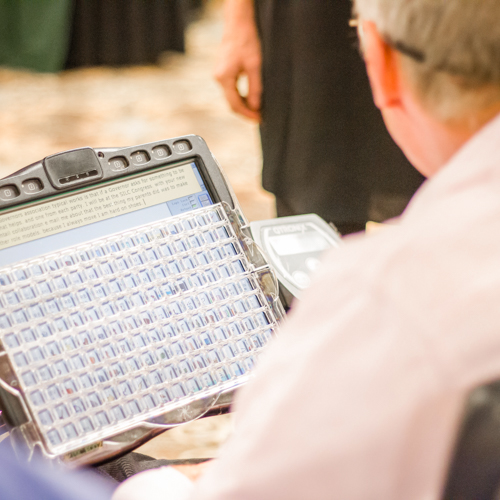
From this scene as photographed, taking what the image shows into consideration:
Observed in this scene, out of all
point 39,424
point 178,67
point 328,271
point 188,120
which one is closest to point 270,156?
point 39,424

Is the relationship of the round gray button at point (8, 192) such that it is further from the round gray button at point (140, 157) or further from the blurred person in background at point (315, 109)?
the blurred person in background at point (315, 109)

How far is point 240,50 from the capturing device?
1311 millimetres

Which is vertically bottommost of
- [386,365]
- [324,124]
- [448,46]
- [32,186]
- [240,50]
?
[324,124]

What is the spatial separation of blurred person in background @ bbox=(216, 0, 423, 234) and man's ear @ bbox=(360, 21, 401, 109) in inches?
31.1

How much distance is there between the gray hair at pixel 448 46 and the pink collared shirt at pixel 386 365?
0.23 ft

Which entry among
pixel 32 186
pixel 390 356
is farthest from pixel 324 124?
pixel 390 356

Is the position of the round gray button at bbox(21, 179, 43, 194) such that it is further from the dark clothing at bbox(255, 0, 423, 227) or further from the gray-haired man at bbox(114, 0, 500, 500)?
the dark clothing at bbox(255, 0, 423, 227)

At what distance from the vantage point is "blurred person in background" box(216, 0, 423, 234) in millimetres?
1276

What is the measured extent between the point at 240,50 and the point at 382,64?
2.92 ft

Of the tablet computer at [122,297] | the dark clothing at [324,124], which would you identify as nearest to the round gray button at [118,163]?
the tablet computer at [122,297]

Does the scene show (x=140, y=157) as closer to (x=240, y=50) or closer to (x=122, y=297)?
(x=122, y=297)

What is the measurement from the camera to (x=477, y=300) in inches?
13.1

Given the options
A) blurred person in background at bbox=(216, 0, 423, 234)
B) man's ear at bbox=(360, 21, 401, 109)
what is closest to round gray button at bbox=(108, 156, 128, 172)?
man's ear at bbox=(360, 21, 401, 109)
